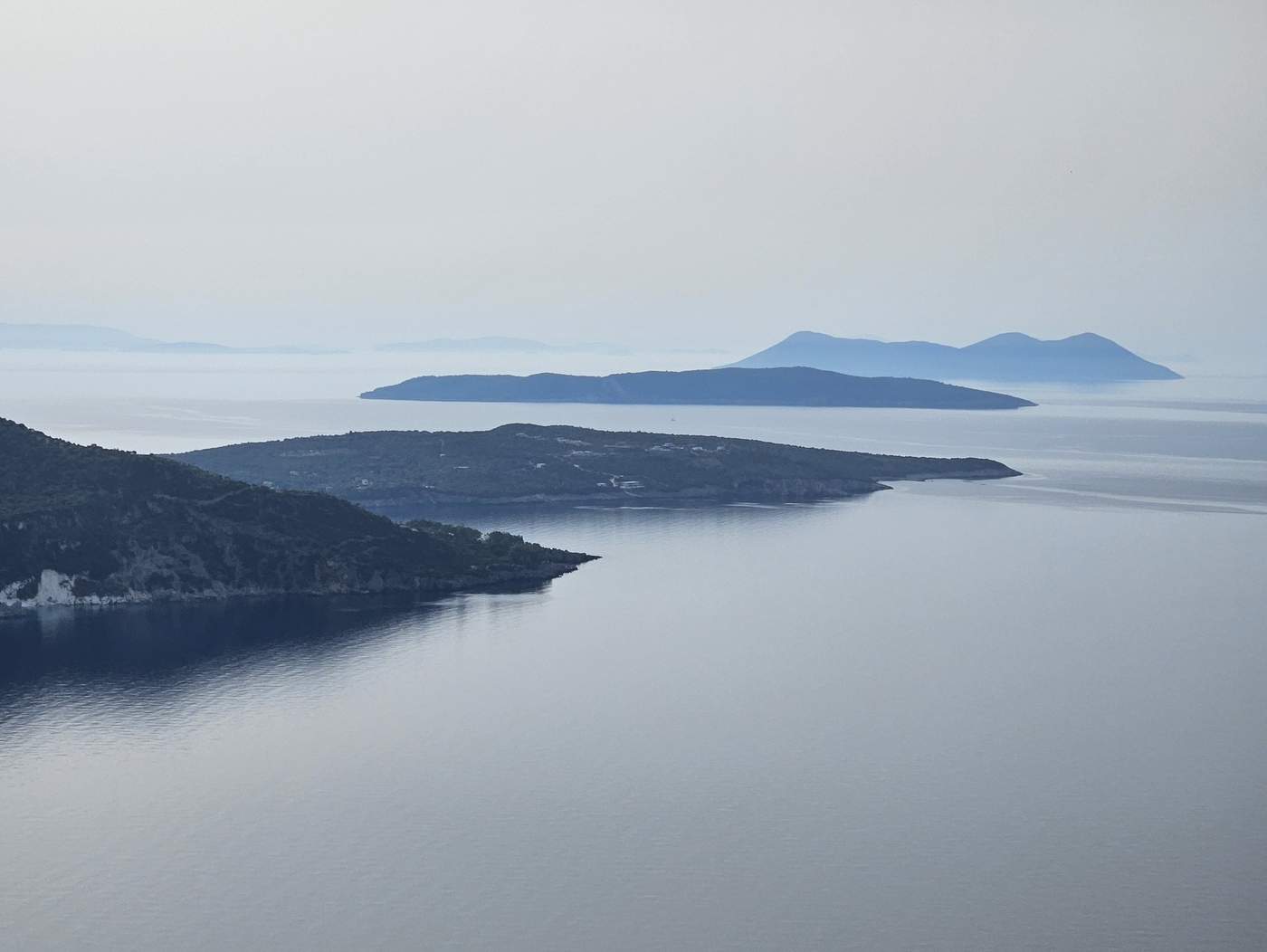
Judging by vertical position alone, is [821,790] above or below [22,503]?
below

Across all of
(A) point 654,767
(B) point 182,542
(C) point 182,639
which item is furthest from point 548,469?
(A) point 654,767

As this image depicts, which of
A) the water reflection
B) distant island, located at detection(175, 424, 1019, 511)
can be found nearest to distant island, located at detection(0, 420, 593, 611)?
the water reflection

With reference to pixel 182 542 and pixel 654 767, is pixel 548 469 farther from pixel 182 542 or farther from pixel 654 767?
pixel 654 767

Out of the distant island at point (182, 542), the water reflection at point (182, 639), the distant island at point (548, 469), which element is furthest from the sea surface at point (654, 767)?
the distant island at point (548, 469)

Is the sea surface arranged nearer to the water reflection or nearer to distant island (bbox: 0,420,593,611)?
the water reflection

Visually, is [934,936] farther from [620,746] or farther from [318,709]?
[318,709]

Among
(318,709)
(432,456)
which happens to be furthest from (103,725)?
(432,456)

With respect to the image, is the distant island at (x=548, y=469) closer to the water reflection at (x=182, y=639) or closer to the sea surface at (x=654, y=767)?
the sea surface at (x=654, y=767)
